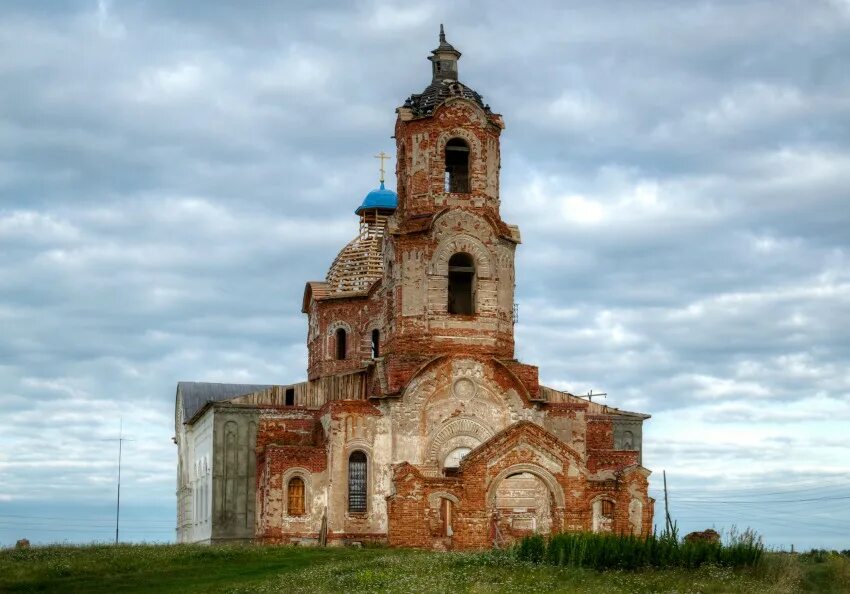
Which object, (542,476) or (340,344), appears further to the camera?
(340,344)

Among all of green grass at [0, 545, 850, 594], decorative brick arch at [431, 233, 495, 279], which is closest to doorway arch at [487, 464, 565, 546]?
green grass at [0, 545, 850, 594]

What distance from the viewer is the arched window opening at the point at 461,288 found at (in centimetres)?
4225

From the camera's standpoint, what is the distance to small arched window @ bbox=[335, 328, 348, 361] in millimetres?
53031

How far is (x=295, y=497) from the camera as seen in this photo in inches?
1617

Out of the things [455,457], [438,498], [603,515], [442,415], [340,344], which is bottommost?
[603,515]

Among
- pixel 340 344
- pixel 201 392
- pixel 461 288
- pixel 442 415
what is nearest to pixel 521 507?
pixel 442 415

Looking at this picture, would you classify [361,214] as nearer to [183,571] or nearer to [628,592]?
[183,571]

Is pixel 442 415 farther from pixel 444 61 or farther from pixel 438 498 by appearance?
pixel 444 61

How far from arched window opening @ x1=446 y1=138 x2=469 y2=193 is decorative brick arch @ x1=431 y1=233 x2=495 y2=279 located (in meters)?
1.89

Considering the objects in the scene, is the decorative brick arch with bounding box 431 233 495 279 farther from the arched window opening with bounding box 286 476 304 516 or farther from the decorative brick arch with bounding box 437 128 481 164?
the arched window opening with bounding box 286 476 304 516

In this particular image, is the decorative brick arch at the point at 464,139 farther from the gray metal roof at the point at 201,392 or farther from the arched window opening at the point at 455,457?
the gray metal roof at the point at 201,392

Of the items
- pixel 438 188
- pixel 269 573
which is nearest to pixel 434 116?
pixel 438 188

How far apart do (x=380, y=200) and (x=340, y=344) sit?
647 cm

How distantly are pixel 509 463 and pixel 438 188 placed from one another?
31.6 feet
